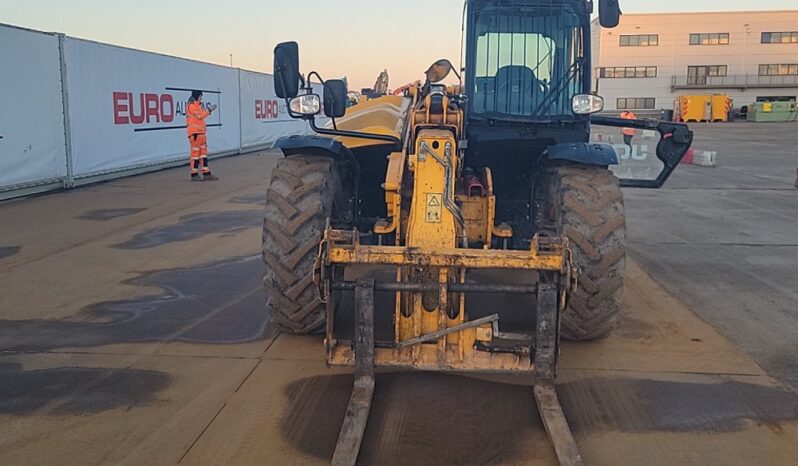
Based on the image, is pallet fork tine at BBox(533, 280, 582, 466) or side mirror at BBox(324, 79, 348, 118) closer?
pallet fork tine at BBox(533, 280, 582, 466)

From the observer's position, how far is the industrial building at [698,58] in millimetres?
62750

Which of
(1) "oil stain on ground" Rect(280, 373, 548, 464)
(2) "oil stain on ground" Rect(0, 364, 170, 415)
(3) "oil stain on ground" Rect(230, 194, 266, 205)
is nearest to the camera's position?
(1) "oil stain on ground" Rect(280, 373, 548, 464)

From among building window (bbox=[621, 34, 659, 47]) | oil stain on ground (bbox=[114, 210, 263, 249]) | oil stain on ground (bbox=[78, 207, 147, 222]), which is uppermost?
building window (bbox=[621, 34, 659, 47])

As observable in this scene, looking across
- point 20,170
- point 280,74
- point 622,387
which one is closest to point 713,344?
point 622,387

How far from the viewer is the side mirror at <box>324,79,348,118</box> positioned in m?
5.12

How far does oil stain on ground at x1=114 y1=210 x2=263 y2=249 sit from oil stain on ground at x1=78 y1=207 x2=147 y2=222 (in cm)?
106

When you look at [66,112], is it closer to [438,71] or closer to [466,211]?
[438,71]

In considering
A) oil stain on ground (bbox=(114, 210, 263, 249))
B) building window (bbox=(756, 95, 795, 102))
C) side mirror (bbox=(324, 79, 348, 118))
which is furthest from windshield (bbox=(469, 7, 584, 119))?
building window (bbox=(756, 95, 795, 102))

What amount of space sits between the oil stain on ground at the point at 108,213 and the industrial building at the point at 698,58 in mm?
56447

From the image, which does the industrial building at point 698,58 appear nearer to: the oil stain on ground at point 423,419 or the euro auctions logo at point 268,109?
the euro auctions logo at point 268,109

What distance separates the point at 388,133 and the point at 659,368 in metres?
2.71

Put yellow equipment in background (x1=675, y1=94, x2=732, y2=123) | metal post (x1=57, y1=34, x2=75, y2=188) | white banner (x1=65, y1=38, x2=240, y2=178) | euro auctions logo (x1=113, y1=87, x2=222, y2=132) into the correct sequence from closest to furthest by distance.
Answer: metal post (x1=57, y1=34, x2=75, y2=188) → white banner (x1=65, y1=38, x2=240, y2=178) → euro auctions logo (x1=113, y1=87, x2=222, y2=132) → yellow equipment in background (x1=675, y1=94, x2=732, y2=123)

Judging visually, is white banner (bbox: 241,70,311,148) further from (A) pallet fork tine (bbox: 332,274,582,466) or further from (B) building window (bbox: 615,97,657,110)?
(B) building window (bbox: 615,97,657,110)

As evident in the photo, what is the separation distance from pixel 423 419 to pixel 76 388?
7.54ft
